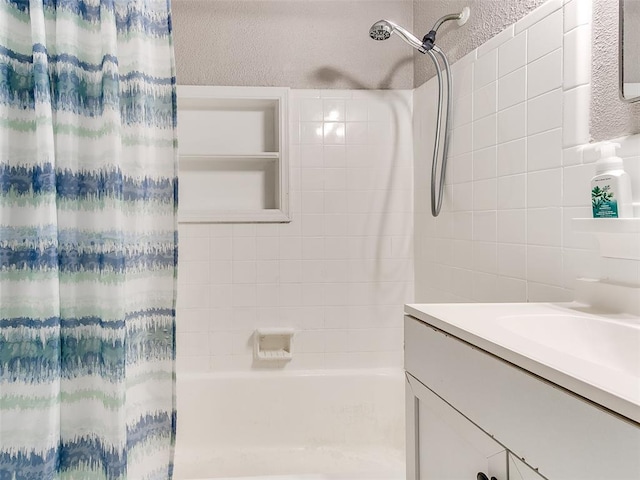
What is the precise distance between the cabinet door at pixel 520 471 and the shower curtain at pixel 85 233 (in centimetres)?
69

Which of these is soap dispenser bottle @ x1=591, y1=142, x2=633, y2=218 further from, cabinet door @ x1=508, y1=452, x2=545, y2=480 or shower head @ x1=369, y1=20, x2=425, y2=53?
shower head @ x1=369, y1=20, x2=425, y2=53

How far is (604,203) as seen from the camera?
917mm

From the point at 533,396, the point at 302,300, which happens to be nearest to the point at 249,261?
the point at 302,300

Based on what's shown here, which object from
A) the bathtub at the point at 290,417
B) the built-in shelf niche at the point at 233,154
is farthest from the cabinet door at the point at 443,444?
the built-in shelf niche at the point at 233,154

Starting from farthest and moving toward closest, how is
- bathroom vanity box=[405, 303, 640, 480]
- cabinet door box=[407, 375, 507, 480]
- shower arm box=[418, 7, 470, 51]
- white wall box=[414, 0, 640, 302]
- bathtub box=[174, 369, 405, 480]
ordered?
bathtub box=[174, 369, 405, 480] → shower arm box=[418, 7, 470, 51] → white wall box=[414, 0, 640, 302] → cabinet door box=[407, 375, 507, 480] → bathroom vanity box=[405, 303, 640, 480]

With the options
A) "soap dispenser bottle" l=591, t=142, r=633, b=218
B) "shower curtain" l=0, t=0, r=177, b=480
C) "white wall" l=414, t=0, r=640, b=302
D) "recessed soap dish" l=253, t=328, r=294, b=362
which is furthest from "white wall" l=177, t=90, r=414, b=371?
"soap dispenser bottle" l=591, t=142, r=633, b=218

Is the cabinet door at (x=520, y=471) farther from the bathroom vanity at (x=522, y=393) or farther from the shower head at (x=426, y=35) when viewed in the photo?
the shower head at (x=426, y=35)

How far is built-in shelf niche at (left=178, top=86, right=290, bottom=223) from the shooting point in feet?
6.29

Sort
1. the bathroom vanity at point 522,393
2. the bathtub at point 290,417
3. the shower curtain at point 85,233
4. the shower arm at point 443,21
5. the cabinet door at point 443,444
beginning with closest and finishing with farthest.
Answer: the bathroom vanity at point 522,393 < the cabinet door at point 443,444 < the shower curtain at point 85,233 < the shower arm at point 443,21 < the bathtub at point 290,417

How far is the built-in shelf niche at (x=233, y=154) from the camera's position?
6.29 feet

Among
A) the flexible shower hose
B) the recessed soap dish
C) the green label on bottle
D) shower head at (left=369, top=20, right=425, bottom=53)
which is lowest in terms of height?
the recessed soap dish

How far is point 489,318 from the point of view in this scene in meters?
0.84

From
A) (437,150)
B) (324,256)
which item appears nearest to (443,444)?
(437,150)

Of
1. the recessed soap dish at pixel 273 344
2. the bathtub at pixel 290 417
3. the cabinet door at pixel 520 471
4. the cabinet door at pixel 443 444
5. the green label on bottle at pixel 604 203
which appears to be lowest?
the bathtub at pixel 290 417
